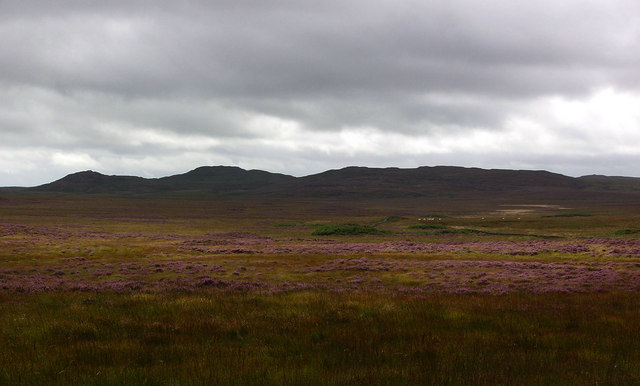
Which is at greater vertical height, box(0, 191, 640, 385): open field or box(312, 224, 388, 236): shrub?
box(0, 191, 640, 385): open field

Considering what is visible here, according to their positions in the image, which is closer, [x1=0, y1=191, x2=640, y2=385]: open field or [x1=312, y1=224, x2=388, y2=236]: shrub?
[x1=0, y1=191, x2=640, y2=385]: open field

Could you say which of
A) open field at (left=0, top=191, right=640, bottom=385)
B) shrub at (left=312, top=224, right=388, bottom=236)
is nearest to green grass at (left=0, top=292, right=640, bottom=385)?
open field at (left=0, top=191, right=640, bottom=385)

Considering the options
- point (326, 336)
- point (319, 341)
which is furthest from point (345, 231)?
point (319, 341)

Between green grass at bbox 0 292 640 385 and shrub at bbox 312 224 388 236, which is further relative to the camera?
shrub at bbox 312 224 388 236

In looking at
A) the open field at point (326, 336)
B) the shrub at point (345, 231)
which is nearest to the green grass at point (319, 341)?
the open field at point (326, 336)

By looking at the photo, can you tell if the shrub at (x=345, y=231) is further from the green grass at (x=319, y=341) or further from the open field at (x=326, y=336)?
the green grass at (x=319, y=341)

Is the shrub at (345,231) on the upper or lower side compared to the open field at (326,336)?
lower

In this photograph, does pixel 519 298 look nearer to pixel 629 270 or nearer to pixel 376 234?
pixel 629 270

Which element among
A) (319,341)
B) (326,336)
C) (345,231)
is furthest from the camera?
(345,231)

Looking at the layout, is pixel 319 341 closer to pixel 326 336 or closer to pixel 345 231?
pixel 326 336

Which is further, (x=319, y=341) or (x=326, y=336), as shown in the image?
(x=326, y=336)

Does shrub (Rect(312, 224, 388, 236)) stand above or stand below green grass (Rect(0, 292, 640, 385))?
below

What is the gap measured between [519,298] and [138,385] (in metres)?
13.7

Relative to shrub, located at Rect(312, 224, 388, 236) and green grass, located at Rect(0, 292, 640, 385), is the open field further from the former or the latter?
shrub, located at Rect(312, 224, 388, 236)
